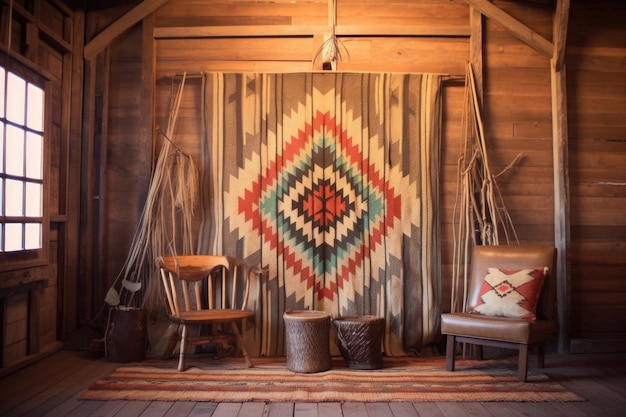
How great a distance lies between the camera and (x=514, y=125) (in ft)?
15.5

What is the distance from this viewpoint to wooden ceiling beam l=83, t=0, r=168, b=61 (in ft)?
15.1

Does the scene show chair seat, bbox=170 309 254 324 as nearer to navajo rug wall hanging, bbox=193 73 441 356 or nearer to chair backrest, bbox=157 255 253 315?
chair backrest, bbox=157 255 253 315

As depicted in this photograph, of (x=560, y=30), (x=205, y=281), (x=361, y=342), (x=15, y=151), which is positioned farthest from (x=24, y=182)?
(x=560, y=30)

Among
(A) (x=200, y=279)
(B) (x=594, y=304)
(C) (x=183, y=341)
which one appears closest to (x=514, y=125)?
(B) (x=594, y=304)

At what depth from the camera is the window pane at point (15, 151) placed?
12.3 ft

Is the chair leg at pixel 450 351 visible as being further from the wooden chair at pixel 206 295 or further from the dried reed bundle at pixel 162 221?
the dried reed bundle at pixel 162 221

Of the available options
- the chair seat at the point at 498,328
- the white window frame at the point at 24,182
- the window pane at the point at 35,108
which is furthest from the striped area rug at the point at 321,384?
the window pane at the point at 35,108

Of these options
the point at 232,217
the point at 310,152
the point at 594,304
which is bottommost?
the point at 594,304

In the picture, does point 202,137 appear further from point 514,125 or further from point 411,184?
point 514,125

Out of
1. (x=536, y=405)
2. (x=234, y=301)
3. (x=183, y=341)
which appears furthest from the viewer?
(x=234, y=301)

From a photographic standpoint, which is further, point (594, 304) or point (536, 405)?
point (594, 304)

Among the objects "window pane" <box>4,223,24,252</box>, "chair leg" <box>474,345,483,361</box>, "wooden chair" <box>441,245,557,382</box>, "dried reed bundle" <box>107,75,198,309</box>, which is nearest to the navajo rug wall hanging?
"dried reed bundle" <box>107,75,198,309</box>

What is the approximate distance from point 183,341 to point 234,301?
504mm

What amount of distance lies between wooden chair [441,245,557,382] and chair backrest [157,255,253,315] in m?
1.48
